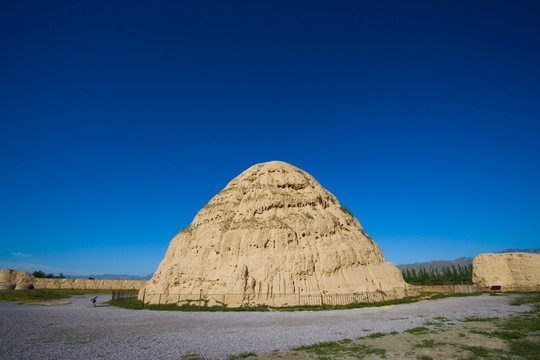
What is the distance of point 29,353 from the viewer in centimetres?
1221

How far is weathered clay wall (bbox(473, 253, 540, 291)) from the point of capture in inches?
1777

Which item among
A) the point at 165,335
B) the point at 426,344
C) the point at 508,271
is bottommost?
the point at 165,335

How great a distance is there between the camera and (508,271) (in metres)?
46.9

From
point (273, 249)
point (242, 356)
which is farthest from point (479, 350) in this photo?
point (273, 249)

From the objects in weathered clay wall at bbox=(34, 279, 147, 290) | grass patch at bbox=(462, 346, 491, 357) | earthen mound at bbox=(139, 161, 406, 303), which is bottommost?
grass patch at bbox=(462, 346, 491, 357)

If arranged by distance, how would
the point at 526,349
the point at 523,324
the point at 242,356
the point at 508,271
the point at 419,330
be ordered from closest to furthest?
the point at 526,349, the point at 242,356, the point at 419,330, the point at 523,324, the point at 508,271

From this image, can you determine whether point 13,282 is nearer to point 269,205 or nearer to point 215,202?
point 215,202

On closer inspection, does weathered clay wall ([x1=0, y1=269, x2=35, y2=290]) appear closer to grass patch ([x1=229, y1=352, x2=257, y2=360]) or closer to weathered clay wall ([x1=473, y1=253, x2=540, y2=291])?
grass patch ([x1=229, y1=352, x2=257, y2=360])

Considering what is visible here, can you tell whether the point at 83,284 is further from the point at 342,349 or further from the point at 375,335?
the point at 342,349

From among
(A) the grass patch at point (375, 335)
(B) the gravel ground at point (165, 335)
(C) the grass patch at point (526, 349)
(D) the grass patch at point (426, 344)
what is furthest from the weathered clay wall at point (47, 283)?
(C) the grass patch at point (526, 349)

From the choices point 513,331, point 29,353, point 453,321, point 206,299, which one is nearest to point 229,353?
point 29,353

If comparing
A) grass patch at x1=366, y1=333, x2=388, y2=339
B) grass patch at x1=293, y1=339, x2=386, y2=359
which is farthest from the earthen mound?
grass patch at x1=293, y1=339, x2=386, y2=359

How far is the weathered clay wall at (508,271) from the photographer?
45.1 metres

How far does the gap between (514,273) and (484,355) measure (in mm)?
48434
